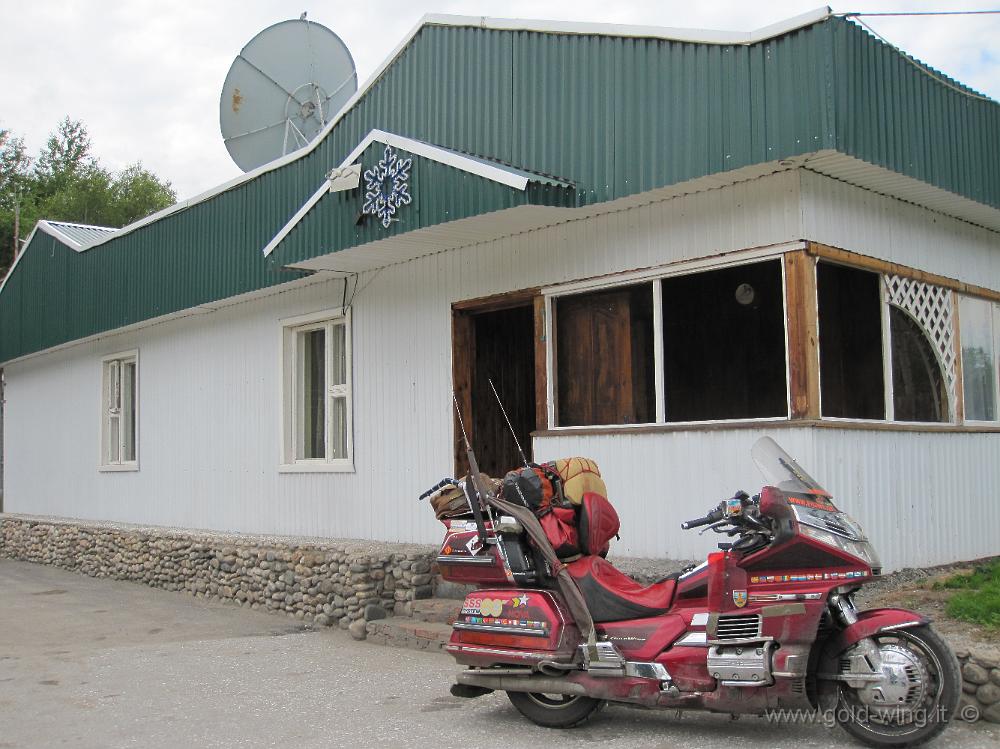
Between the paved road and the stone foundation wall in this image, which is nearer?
the stone foundation wall

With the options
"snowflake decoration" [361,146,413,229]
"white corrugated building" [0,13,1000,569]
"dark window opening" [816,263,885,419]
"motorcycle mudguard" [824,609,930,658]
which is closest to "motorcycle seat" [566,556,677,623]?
"motorcycle mudguard" [824,609,930,658]

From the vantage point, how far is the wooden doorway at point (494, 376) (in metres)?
10.0

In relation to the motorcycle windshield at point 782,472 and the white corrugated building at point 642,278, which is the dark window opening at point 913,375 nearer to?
the white corrugated building at point 642,278

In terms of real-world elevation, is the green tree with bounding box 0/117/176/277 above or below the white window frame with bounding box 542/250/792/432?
above

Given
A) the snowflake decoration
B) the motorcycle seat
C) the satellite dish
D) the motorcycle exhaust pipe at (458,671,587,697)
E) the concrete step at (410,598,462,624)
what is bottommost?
the concrete step at (410,598,462,624)

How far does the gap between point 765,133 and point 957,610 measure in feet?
10.8

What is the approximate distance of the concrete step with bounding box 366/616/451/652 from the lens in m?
8.26

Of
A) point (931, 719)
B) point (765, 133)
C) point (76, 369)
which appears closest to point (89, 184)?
point (76, 369)

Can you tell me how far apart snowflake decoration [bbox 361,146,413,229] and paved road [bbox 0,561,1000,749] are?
3709 millimetres

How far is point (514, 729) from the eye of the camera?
→ 226 inches

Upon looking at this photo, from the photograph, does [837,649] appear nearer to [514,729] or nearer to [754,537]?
[754,537]

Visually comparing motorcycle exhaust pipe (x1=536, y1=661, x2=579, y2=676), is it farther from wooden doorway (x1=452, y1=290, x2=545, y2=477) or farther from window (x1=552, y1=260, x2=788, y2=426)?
wooden doorway (x1=452, y1=290, x2=545, y2=477)

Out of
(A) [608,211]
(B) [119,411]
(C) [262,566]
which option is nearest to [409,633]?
(C) [262,566]

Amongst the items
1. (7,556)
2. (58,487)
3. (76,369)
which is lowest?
(7,556)
